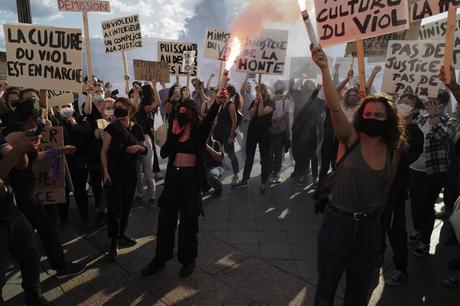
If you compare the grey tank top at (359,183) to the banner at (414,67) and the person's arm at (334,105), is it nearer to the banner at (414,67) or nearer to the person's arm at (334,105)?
the person's arm at (334,105)

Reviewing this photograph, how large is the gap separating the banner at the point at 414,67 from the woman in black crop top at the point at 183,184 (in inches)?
122

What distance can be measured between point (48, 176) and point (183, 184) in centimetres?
177

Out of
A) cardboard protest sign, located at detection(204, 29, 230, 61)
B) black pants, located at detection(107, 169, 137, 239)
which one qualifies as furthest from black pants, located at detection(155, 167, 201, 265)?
cardboard protest sign, located at detection(204, 29, 230, 61)

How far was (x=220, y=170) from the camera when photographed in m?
7.44

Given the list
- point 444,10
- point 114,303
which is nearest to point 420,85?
point 444,10

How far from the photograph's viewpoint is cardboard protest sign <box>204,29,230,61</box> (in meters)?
8.72

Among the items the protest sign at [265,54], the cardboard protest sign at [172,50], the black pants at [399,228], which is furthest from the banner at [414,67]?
the cardboard protest sign at [172,50]

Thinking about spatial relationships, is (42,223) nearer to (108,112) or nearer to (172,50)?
(108,112)

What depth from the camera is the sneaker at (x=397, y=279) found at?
4.06 metres

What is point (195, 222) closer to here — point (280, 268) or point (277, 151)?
point (280, 268)

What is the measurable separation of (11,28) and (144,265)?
350 cm

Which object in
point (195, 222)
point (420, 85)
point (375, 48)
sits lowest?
point (195, 222)

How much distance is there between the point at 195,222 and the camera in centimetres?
427

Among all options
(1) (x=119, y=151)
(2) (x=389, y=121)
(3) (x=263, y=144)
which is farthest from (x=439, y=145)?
(1) (x=119, y=151)
